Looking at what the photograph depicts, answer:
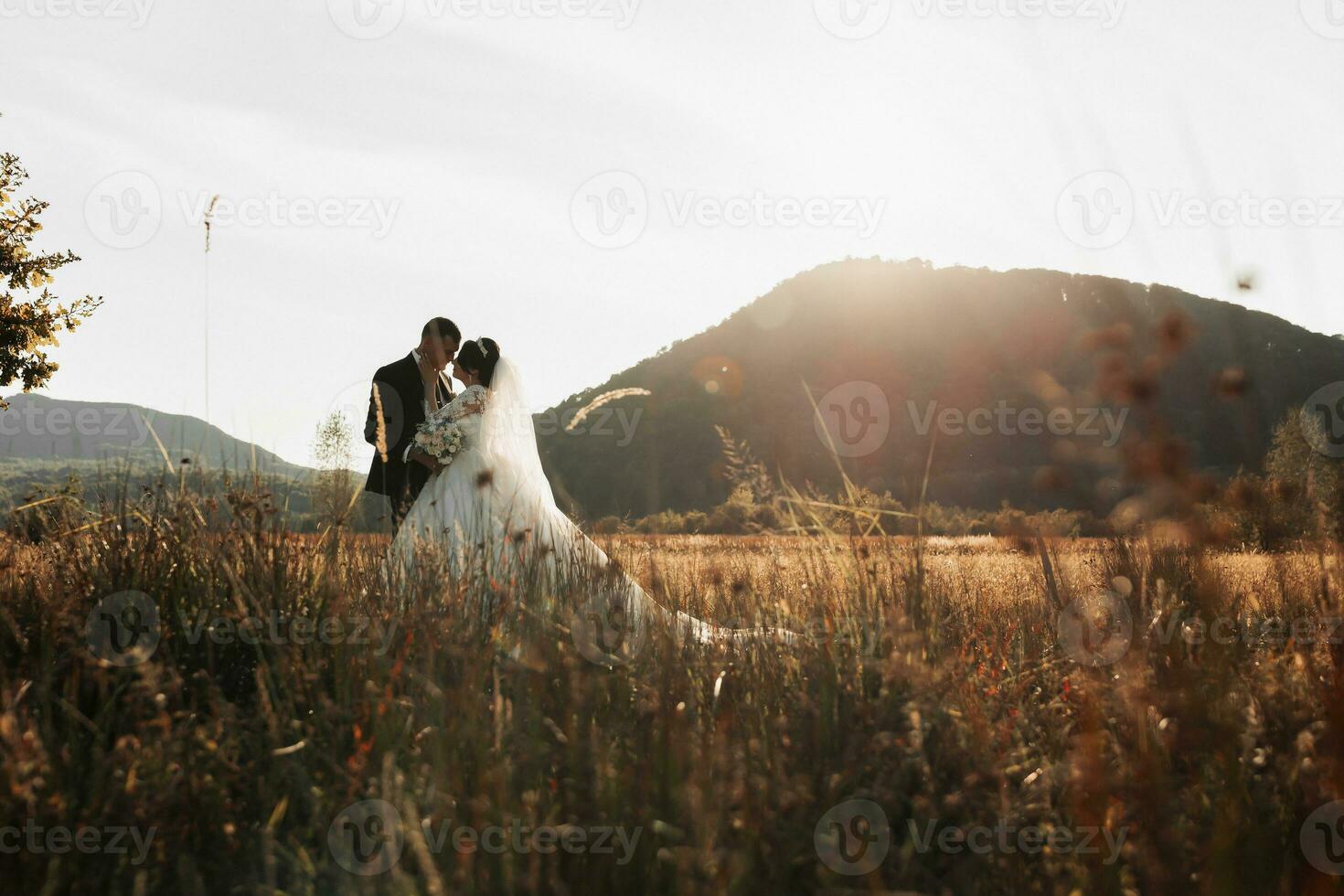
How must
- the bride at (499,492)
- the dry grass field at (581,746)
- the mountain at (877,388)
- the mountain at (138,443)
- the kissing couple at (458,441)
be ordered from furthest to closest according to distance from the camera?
the mountain at (877,388), the kissing couple at (458,441), the bride at (499,492), the mountain at (138,443), the dry grass field at (581,746)

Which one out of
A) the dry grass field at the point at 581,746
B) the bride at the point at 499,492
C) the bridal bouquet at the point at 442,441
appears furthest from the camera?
the bridal bouquet at the point at 442,441

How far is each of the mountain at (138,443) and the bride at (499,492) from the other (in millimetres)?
947

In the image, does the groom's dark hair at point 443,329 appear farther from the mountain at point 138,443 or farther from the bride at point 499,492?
the mountain at point 138,443

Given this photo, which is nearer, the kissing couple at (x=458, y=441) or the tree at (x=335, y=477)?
the tree at (x=335, y=477)

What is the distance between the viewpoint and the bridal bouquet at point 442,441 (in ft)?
25.3

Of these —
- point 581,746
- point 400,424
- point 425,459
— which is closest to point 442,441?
point 425,459

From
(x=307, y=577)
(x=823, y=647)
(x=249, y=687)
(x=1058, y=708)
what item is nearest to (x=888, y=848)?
(x=823, y=647)

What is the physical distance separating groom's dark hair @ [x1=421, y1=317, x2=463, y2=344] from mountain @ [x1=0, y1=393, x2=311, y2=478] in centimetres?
382

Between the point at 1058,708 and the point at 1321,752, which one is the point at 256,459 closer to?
the point at 1058,708

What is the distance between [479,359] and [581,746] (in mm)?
6463

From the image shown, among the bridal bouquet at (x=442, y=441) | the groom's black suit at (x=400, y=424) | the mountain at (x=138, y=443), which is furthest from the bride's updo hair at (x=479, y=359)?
the mountain at (x=138, y=443)

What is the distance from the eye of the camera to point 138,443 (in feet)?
14.2

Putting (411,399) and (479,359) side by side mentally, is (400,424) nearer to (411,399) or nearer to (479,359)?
(411,399)

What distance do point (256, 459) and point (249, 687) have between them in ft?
5.51
